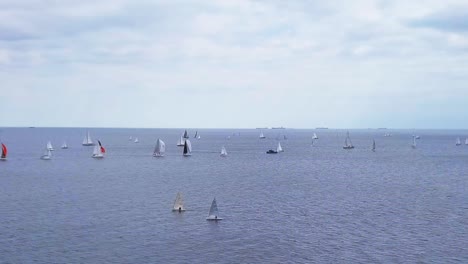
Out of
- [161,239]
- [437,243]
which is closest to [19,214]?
[161,239]

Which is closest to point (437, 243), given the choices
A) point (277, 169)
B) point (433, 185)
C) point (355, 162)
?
point (433, 185)

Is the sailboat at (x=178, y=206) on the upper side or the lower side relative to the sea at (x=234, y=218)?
upper

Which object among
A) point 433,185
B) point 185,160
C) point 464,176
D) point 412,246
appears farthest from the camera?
point 185,160

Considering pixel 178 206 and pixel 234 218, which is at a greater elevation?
pixel 178 206

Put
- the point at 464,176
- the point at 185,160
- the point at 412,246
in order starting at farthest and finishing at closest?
the point at 185,160, the point at 464,176, the point at 412,246

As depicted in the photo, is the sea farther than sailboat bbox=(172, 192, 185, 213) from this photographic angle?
No

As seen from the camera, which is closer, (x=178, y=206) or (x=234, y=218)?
(x=234, y=218)

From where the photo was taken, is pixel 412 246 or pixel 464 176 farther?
pixel 464 176

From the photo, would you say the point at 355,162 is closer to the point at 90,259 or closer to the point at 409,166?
the point at 409,166

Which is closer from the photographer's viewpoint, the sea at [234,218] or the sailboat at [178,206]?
the sea at [234,218]

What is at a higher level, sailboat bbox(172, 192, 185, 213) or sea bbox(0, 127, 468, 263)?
sailboat bbox(172, 192, 185, 213)
